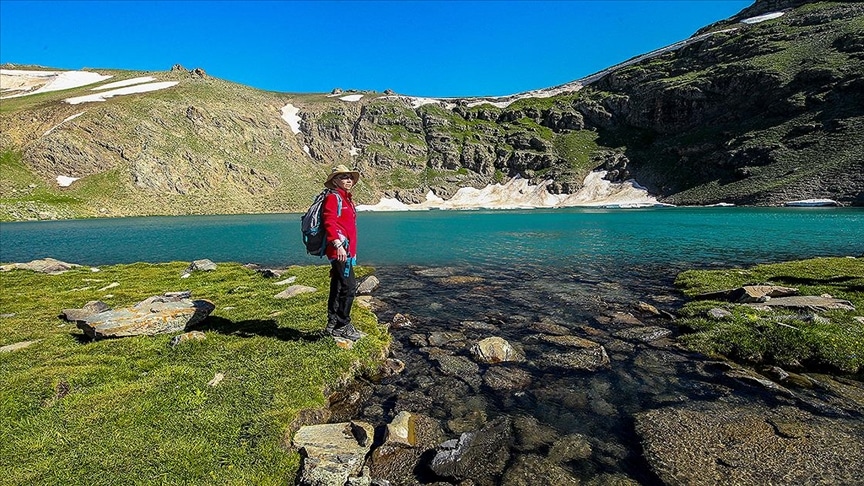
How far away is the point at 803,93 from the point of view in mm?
127312

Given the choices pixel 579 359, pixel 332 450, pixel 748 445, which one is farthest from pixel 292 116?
pixel 748 445

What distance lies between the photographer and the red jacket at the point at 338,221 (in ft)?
29.9

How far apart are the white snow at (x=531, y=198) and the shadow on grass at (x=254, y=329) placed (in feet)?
478

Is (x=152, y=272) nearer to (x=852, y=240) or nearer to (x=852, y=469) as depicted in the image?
(x=852, y=469)

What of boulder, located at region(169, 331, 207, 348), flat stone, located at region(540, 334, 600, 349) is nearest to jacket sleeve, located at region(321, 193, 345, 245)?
boulder, located at region(169, 331, 207, 348)

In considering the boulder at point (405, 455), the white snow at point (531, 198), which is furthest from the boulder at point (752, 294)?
the white snow at point (531, 198)

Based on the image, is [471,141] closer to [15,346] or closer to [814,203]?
[814,203]

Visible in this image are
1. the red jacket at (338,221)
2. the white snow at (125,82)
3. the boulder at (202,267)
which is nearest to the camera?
the red jacket at (338,221)

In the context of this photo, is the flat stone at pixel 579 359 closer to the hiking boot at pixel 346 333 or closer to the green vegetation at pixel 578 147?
the hiking boot at pixel 346 333

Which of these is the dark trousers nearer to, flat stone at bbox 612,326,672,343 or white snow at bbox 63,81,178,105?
flat stone at bbox 612,326,672,343

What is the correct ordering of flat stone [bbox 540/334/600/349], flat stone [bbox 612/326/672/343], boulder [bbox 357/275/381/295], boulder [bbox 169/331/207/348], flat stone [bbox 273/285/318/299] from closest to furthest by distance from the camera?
boulder [bbox 169/331/207/348], flat stone [bbox 540/334/600/349], flat stone [bbox 612/326/672/343], flat stone [bbox 273/285/318/299], boulder [bbox 357/275/381/295]

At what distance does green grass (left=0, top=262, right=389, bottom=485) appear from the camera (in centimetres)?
564

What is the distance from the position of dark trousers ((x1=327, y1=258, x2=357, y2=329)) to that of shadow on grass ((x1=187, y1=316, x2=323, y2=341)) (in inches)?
27.9

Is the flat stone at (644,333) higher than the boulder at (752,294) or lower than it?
lower
